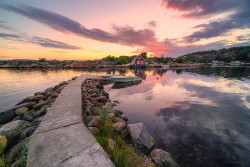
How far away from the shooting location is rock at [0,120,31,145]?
131 inches

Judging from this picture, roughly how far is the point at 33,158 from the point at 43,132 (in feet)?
3.36

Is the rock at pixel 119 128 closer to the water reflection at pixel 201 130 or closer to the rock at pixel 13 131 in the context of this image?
the water reflection at pixel 201 130

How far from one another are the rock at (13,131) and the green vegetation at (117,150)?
259 centimetres

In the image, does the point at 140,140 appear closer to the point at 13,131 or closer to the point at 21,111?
the point at 13,131

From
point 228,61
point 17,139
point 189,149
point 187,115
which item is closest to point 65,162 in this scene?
point 17,139

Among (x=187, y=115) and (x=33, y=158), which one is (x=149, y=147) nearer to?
(x=33, y=158)

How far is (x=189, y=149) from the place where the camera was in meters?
4.31

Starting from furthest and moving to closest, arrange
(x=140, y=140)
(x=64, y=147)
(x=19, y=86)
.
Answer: (x=19, y=86) < (x=140, y=140) < (x=64, y=147)

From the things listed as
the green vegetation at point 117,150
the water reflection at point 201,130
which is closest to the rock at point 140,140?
the green vegetation at point 117,150

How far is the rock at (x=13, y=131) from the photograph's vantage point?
10.9 ft

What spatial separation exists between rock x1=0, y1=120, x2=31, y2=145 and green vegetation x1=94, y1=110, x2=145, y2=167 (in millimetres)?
2591

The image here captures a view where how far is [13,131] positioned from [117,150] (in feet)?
12.4

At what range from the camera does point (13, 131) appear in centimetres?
354

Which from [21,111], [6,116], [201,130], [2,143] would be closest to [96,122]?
[2,143]
